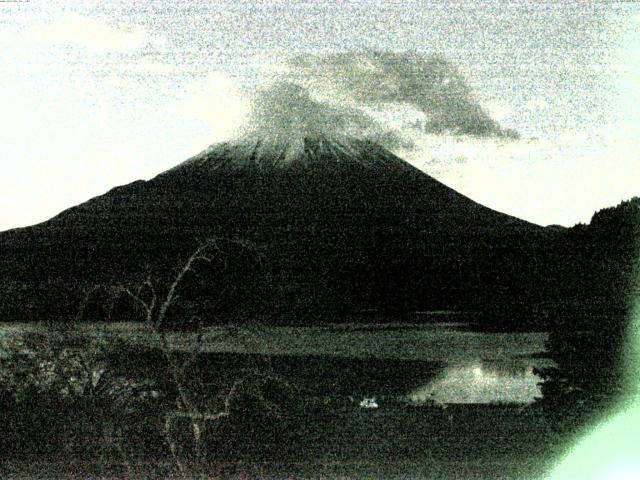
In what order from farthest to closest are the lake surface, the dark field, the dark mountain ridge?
1. the dark mountain ridge
2. the lake surface
3. the dark field

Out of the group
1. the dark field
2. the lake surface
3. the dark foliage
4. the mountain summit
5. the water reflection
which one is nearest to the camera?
the dark field

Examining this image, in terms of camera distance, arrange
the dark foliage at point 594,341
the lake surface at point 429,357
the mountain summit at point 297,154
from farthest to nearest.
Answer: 1. the mountain summit at point 297,154
2. the lake surface at point 429,357
3. the dark foliage at point 594,341

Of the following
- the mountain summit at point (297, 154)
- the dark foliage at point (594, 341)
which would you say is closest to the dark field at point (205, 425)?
the dark foliage at point (594, 341)

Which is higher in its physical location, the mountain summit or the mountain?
the mountain summit

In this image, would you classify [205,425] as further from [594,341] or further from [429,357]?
[429,357]

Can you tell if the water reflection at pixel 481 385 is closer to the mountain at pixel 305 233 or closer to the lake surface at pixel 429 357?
the lake surface at pixel 429 357

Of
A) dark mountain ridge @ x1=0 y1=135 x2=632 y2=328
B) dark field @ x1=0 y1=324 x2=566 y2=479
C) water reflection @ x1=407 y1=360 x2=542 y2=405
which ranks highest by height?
dark mountain ridge @ x1=0 y1=135 x2=632 y2=328

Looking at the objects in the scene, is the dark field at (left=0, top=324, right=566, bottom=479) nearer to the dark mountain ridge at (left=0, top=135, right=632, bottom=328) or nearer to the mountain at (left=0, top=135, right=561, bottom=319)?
the dark mountain ridge at (left=0, top=135, right=632, bottom=328)

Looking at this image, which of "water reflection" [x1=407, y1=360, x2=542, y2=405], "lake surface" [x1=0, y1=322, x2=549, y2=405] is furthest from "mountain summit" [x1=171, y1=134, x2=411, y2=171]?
"water reflection" [x1=407, y1=360, x2=542, y2=405]
